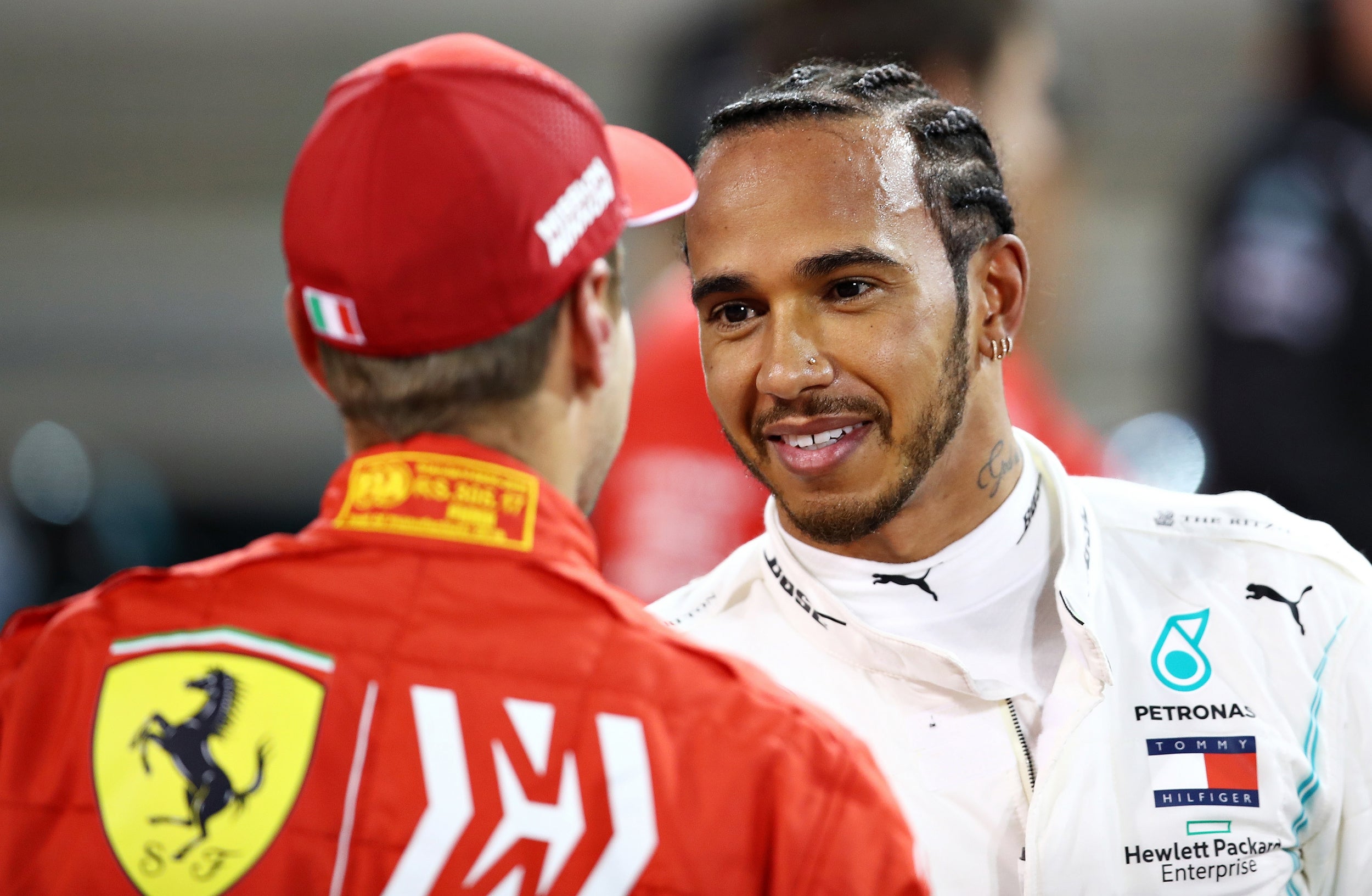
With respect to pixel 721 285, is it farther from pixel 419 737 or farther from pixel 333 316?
pixel 419 737

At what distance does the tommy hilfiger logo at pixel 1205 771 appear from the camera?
210 centimetres

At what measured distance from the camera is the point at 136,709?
1.58 m

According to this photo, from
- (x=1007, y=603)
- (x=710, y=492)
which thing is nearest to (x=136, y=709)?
(x=1007, y=603)

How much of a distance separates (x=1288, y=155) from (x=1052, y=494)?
6.48 feet

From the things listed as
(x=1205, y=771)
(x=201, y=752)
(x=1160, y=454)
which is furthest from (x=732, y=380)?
(x=1160, y=454)

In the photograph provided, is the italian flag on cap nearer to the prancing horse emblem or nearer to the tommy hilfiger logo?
the prancing horse emblem

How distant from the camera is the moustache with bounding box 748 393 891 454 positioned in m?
2.18

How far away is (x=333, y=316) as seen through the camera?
1646mm

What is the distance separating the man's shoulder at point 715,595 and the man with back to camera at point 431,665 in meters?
0.79

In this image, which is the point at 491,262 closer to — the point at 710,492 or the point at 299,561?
the point at 299,561

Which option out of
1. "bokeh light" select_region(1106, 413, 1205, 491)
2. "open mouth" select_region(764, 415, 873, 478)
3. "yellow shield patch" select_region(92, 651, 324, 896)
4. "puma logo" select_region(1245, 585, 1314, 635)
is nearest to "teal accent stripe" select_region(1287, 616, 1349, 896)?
"puma logo" select_region(1245, 585, 1314, 635)

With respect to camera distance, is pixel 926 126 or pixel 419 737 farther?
pixel 926 126

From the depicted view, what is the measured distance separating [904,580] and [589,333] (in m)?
0.77

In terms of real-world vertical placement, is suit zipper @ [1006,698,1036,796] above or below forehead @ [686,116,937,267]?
below
